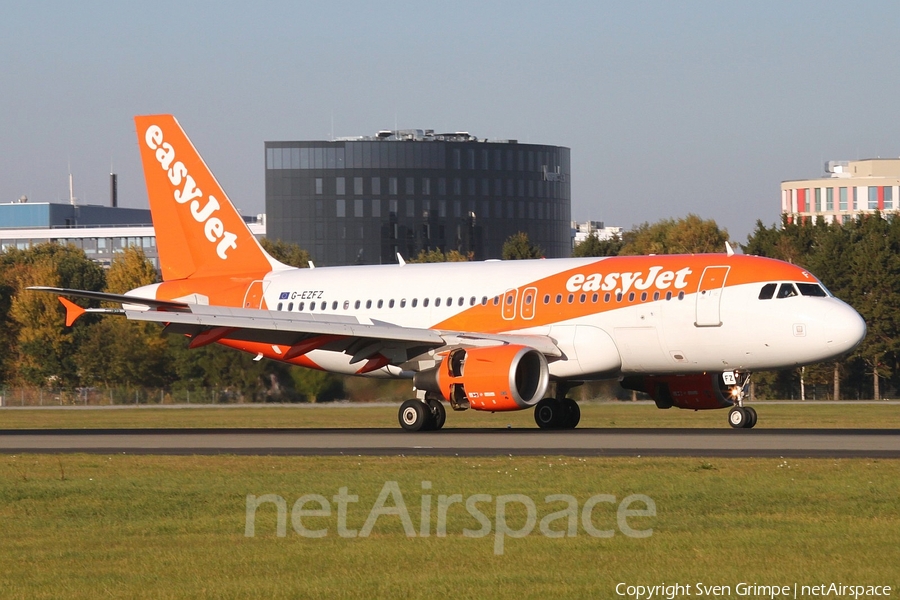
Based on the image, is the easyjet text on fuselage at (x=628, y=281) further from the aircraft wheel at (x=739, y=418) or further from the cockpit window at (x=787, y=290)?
the aircraft wheel at (x=739, y=418)

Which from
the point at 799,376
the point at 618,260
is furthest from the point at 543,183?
the point at 618,260

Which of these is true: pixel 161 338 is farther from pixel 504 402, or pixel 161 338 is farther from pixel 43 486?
pixel 43 486

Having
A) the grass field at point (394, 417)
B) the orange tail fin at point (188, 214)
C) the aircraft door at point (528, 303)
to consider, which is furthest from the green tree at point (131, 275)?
the aircraft door at point (528, 303)

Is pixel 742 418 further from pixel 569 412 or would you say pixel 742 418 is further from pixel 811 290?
pixel 569 412

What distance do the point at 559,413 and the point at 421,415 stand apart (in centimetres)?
395

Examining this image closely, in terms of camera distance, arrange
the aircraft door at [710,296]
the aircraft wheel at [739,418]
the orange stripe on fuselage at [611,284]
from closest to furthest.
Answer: the aircraft door at [710,296], the aircraft wheel at [739,418], the orange stripe on fuselage at [611,284]

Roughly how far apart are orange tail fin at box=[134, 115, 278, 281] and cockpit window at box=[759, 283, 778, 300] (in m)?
16.3

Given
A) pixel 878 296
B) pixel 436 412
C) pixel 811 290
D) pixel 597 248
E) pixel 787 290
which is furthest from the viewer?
pixel 597 248

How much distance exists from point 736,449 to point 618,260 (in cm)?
987

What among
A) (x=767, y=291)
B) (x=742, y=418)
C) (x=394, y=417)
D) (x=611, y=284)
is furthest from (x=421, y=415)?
(x=394, y=417)

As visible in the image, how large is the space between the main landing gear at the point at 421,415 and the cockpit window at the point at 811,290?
29.6 feet

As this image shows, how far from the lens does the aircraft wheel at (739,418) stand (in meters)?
32.1

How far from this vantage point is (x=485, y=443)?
28594 millimetres

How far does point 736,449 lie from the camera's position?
83.2 ft
